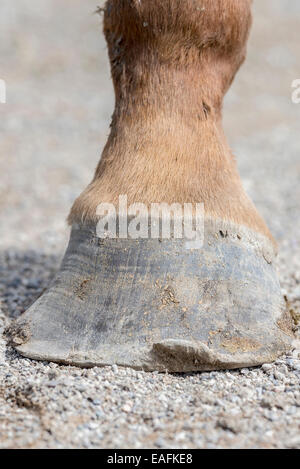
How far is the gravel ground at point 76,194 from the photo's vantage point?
2025mm

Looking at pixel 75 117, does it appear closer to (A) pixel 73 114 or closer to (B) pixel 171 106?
(A) pixel 73 114

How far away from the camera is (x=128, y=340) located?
2418 millimetres

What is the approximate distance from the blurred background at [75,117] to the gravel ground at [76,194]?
27mm

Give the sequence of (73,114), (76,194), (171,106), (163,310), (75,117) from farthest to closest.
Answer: (73,114), (75,117), (76,194), (171,106), (163,310)

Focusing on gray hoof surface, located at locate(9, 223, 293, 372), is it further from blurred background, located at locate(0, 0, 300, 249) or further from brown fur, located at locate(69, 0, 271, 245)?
blurred background, located at locate(0, 0, 300, 249)

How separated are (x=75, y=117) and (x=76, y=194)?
4.05 m

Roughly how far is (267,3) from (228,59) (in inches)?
560

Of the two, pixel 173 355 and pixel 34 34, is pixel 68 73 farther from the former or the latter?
pixel 173 355

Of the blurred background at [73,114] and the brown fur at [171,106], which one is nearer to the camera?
the brown fur at [171,106]

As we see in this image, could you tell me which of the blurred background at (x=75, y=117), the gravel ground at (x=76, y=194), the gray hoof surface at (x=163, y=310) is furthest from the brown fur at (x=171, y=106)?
the gravel ground at (x=76, y=194)

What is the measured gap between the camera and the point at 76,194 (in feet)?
21.9

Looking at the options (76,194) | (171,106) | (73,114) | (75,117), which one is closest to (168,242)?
(171,106)

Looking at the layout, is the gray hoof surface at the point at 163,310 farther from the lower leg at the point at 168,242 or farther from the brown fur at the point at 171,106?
the brown fur at the point at 171,106
